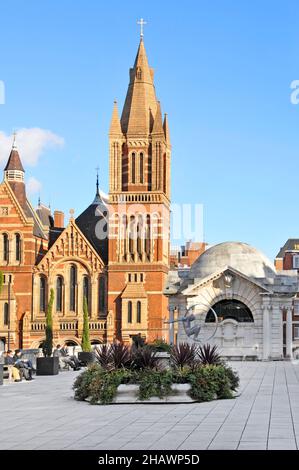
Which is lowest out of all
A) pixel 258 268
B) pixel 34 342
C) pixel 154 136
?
pixel 34 342

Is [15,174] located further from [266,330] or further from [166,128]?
[266,330]

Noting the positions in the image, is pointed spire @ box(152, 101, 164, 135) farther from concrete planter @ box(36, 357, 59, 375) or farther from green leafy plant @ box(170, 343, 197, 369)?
green leafy plant @ box(170, 343, 197, 369)

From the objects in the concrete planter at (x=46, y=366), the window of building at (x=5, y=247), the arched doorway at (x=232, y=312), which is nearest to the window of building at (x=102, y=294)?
the window of building at (x=5, y=247)

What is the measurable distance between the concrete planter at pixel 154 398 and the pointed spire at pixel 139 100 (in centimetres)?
6769

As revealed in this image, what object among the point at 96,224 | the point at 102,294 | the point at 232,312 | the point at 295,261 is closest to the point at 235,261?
the point at 232,312

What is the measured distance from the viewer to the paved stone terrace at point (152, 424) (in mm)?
15461

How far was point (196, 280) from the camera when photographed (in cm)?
5556

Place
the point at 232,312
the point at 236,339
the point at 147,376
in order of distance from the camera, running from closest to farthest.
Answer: the point at 147,376
the point at 236,339
the point at 232,312

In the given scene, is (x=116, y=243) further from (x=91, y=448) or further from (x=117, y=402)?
(x=91, y=448)

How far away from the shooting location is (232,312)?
54750mm

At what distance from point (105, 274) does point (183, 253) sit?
1618 inches

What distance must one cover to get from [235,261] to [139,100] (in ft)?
126

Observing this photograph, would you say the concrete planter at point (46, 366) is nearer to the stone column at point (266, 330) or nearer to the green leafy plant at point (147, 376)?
the green leafy plant at point (147, 376)
